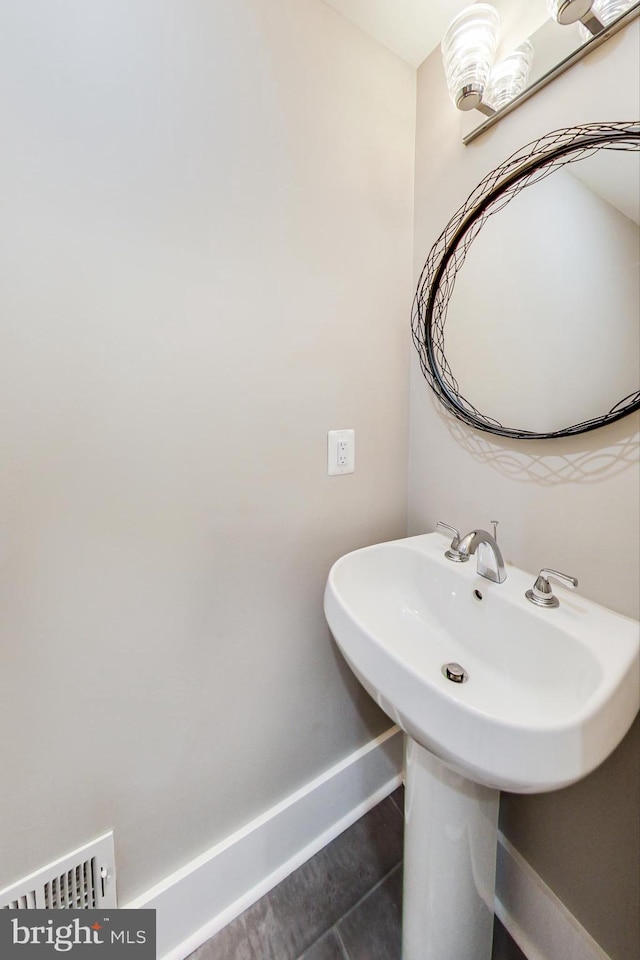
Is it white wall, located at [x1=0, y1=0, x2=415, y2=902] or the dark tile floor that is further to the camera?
the dark tile floor

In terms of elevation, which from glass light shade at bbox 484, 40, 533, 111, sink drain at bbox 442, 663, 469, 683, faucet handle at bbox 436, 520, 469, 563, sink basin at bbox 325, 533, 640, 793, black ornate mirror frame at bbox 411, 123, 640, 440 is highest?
glass light shade at bbox 484, 40, 533, 111

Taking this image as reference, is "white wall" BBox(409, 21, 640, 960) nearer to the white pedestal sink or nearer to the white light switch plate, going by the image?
the white pedestal sink

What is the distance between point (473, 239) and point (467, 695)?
1.02 metres

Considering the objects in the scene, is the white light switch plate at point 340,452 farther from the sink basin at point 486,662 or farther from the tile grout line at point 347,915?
the tile grout line at point 347,915

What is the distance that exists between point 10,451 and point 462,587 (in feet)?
3.19

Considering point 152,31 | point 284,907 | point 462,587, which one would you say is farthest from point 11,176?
point 284,907

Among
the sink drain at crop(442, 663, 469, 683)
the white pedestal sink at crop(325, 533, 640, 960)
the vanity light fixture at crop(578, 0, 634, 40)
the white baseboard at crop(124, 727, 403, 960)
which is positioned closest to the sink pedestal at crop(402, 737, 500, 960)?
the white pedestal sink at crop(325, 533, 640, 960)

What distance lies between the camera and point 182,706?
871 millimetres

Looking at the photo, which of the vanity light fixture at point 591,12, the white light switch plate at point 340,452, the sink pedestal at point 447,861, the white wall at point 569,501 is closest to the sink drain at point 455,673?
the sink pedestal at point 447,861

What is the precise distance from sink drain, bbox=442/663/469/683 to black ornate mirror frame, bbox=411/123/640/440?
54cm

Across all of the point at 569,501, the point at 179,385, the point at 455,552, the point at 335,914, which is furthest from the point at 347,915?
the point at 179,385

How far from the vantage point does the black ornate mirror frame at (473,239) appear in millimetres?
678

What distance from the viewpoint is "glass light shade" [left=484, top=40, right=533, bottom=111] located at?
2.49ft

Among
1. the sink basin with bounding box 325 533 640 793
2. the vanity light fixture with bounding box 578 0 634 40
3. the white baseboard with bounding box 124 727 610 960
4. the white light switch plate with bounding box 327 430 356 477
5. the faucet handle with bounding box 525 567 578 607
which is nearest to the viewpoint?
the sink basin with bounding box 325 533 640 793
